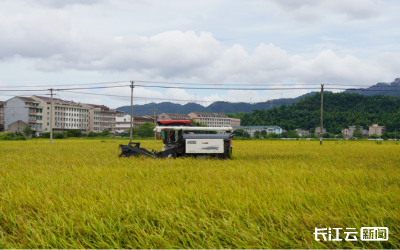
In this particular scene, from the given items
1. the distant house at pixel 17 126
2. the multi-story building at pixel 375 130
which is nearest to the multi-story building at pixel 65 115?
the distant house at pixel 17 126

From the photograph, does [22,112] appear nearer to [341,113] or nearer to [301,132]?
[301,132]

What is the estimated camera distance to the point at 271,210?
A: 4.63 m

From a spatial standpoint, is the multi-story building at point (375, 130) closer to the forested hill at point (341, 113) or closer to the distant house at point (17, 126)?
the forested hill at point (341, 113)

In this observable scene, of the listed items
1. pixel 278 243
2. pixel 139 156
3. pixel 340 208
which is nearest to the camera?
pixel 278 243

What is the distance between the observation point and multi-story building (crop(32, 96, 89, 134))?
357 feet

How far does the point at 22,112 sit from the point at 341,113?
99538mm

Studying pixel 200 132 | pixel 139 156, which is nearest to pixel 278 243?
pixel 139 156

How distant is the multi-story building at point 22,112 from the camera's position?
103688 millimetres

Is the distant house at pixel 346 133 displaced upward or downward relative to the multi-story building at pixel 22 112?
downward

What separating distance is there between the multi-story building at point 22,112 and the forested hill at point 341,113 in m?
73.9

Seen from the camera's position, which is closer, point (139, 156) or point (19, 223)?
point (19, 223)

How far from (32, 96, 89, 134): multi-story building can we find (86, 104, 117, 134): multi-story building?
222 cm

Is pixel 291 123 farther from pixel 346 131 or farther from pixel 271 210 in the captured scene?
pixel 271 210

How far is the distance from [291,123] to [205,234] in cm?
11016
